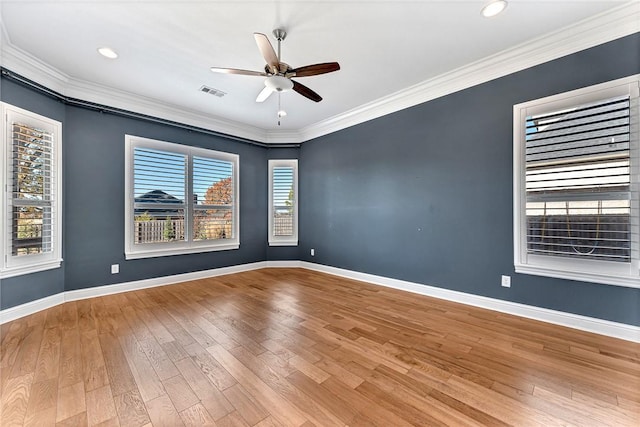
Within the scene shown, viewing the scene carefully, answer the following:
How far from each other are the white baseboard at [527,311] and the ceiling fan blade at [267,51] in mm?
3346

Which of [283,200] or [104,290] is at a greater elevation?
[283,200]

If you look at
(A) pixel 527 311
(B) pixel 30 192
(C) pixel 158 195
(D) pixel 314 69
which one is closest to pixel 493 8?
(D) pixel 314 69

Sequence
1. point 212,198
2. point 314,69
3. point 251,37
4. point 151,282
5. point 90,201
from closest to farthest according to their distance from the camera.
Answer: point 314,69, point 251,37, point 90,201, point 151,282, point 212,198

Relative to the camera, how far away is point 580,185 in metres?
2.54

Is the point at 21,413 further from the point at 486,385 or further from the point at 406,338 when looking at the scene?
the point at 486,385

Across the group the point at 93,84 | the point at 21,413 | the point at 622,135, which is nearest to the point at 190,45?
the point at 93,84

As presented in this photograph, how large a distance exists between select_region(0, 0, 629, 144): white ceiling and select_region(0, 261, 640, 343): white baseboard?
9.22ft

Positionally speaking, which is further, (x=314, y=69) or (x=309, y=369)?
(x=314, y=69)

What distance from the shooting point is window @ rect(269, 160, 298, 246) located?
223 inches

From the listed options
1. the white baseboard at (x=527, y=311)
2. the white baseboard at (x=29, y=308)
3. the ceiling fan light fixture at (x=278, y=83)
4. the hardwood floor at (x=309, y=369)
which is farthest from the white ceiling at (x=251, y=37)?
the hardwood floor at (x=309, y=369)

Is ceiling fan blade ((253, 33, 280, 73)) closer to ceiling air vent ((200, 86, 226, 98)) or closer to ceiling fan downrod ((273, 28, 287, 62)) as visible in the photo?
ceiling fan downrod ((273, 28, 287, 62))

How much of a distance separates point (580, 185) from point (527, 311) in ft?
4.69

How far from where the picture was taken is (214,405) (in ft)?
5.08

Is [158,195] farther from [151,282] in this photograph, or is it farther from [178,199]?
[151,282]
